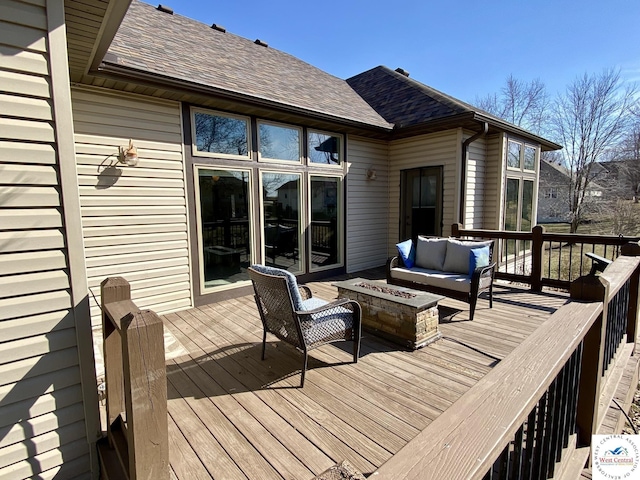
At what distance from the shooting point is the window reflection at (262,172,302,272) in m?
5.41

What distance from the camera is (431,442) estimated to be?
78 centimetres

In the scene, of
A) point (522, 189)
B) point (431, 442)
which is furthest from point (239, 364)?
point (522, 189)

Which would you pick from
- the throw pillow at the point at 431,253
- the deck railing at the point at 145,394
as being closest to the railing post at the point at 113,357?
the deck railing at the point at 145,394

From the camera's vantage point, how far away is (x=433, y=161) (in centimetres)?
667

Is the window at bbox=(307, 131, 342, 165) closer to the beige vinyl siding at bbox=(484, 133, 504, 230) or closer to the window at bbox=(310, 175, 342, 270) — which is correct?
the window at bbox=(310, 175, 342, 270)

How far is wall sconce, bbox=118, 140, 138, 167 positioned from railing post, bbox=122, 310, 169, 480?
3307 millimetres

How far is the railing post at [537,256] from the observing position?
199 inches

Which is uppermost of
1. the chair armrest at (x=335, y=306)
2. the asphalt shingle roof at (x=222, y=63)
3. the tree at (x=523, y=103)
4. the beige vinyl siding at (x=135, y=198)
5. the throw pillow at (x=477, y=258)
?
the tree at (x=523, y=103)

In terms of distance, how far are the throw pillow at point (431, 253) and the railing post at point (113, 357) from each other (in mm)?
4134

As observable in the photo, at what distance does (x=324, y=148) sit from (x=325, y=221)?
148cm

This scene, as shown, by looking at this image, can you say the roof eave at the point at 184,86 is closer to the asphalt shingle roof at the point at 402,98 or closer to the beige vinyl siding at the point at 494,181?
the asphalt shingle roof at the point at 402,98

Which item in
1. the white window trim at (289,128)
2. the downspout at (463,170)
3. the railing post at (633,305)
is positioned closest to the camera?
the railing post at (633,305)

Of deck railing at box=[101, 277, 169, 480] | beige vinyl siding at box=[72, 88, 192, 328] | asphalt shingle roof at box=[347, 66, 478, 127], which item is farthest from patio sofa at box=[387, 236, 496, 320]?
deck railing at box=[101, 277, 169, 480]

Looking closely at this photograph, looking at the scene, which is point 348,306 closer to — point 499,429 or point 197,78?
point 499,429
